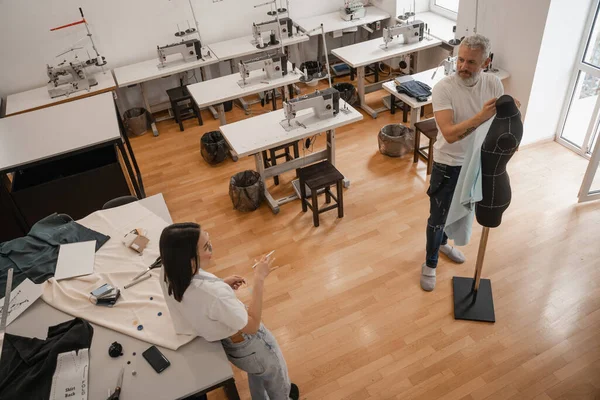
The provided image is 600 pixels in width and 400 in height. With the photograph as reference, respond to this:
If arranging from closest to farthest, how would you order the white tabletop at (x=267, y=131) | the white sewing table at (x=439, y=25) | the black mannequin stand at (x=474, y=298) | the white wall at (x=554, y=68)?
1. the black mannequin stand at (x=474, y=298)
2. the white tabletop at (x=267, y=131)
3. the white wall at (x=554, y=68)
4. the white sewing table at (x=439, y=25)

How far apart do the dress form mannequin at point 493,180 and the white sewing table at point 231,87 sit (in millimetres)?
2815

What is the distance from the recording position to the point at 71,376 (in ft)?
6.14

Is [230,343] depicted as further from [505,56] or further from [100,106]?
[505,56]

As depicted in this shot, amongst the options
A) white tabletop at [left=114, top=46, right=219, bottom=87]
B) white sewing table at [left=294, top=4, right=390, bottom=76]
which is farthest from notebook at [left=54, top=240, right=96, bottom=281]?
white sewing table at [left=294, top=4, right=390, bottom=76]

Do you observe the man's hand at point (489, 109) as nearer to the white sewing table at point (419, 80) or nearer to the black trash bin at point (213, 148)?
the white sewing table at point (419, 80)

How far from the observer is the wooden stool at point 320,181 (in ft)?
12.4

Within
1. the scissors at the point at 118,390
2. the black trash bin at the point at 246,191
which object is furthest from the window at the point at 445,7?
the scissors at the point at 118,390

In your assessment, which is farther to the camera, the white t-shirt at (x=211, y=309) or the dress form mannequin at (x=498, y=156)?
the dress form mannequin at (x=498, y=156)

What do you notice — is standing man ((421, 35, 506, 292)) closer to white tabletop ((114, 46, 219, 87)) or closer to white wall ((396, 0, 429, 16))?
white tabletop ((114, 46, 219, 87))

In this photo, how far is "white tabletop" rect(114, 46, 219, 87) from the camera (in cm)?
523

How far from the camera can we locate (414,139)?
4.63m

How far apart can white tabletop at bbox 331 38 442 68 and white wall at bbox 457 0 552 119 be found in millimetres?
714

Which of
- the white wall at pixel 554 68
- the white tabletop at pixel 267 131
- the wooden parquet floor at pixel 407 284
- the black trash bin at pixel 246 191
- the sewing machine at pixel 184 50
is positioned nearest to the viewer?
the wooden parquet floor at pixel 407 284

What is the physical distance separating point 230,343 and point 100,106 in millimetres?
3063
